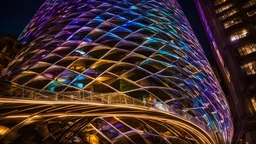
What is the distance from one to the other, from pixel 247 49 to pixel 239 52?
1.09 metres

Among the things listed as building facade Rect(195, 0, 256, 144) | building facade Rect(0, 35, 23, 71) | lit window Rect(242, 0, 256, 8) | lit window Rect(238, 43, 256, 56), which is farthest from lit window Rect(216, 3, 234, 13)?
building facade Rect(0, 35, 23, 71)

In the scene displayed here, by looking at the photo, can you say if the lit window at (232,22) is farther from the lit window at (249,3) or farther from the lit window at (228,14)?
the lit window at (249,3)

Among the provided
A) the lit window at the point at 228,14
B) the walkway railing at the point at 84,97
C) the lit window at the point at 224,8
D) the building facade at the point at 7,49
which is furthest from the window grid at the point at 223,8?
the building facade at the point at 7,49

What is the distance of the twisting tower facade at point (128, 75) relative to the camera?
52.3 ft

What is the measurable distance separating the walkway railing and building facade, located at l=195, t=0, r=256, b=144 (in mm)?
11772

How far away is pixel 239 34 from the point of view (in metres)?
33.9

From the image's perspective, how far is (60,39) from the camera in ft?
67.9

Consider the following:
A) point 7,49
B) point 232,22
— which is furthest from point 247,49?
point 7,49

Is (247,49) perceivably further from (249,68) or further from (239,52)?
(249,68)

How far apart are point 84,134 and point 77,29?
1009cm

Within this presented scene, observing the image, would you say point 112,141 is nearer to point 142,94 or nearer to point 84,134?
point 84,134

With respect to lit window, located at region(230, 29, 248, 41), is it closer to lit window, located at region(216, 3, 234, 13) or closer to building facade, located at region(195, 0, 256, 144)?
building facade, located at region(195, 0, 256, 144)

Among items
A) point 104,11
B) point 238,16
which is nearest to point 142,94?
point 104,11

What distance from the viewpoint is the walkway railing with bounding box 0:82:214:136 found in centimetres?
1070
